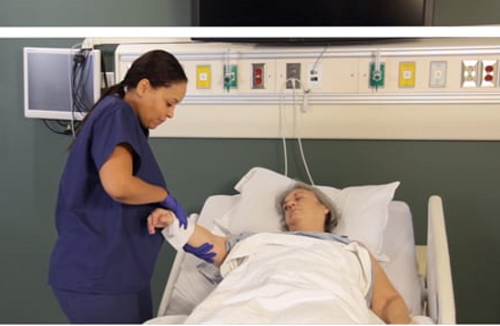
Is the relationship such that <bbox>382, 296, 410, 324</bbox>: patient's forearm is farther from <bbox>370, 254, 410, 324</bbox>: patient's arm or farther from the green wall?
the green wall

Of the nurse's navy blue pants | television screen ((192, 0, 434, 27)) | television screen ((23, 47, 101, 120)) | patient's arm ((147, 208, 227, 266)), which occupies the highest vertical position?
television screen ((192, 0, 434, 27))

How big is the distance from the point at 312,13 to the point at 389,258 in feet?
2.94

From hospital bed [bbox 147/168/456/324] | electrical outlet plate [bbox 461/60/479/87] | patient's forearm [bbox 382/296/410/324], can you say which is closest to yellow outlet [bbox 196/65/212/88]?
hospital bed [bbox 147/168/456/324]

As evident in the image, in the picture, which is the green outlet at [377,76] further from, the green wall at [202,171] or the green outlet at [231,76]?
the green outlet at [231,76]

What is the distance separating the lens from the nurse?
164cm

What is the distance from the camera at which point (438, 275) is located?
5.35 feet

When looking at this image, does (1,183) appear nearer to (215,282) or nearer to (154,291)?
(154,291)

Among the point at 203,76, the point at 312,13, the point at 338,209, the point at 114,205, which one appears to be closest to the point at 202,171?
the point at 203,76

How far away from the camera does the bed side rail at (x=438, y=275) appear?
5.13 ft

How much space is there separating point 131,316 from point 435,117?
4.20ft

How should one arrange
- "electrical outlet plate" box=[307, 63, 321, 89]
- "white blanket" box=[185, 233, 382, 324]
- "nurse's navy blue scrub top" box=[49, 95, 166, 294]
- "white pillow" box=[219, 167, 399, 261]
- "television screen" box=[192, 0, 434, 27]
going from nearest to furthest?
"white blanket" box=[185, 233, 382, 324] → "nurse's navy blue scrub top" box=[49, 95, 166, 294] → "white pillow" box=[219, 167, 399, 261] → "television screen" box=[192, 0, 434, 27] → "electrical outlet plate" box=[307, 63, 321, 89]

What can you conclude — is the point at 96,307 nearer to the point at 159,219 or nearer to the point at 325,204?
the point at 159,219

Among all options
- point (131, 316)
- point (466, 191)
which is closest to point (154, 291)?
point (131, 316)

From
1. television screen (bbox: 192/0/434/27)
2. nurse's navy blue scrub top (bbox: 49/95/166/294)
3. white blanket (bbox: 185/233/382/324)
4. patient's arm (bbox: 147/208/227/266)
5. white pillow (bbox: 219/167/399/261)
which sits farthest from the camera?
television screen (bbox: 192/0/434/27)
